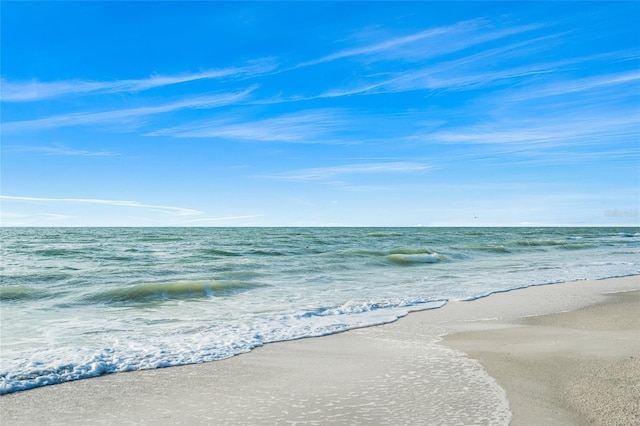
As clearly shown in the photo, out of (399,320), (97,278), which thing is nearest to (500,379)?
(399,320)

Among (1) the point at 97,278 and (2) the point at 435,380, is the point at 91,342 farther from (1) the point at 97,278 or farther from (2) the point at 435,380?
(1) the point at 97,278

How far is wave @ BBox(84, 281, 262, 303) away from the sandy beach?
7290 mm

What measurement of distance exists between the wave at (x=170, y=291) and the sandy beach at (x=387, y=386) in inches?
287

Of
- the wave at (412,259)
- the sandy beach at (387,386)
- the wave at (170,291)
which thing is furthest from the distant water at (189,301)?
the sandy beach at (387,386)

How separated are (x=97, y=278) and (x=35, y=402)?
13878 mm

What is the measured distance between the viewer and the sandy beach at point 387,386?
4.81 m

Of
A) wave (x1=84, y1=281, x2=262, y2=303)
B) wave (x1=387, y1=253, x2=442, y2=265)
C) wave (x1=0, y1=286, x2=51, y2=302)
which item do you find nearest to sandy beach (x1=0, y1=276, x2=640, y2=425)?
wave (x1=84, y1=281, x2=262, y2=303)

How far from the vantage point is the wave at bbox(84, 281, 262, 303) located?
14.1m

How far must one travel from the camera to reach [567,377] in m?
5.95

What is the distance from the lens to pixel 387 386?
5.68 meters

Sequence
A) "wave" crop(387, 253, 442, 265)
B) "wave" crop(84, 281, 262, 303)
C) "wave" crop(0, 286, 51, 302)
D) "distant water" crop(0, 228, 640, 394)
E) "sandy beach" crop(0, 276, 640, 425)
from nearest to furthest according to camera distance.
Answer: "sandy beach" crop(0, 276, 640, 425)
"distant water" crop(0, 228, 640, 394)
"wave" crop(84, 281, 262, 303)
"wave" crop(0, 286, 51, 302)
"wave" crop(387, 253, 442, 265)

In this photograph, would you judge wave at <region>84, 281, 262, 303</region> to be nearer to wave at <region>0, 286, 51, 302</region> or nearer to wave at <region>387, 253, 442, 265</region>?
wave at <region>0, 286, 51, 302</region>

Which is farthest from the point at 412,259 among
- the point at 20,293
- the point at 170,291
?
the point at 20,293

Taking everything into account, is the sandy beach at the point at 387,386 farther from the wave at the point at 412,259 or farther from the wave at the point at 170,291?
the wave at the point at 412,259
